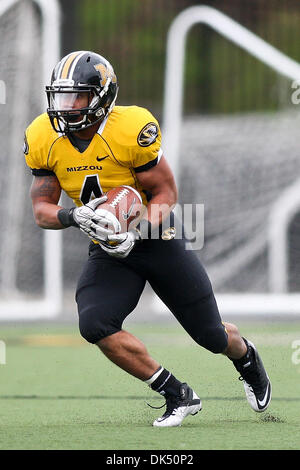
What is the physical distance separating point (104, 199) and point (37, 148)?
1.29ft

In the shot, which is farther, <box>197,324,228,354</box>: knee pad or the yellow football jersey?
<box>197,324,228,354</box>: knee pad

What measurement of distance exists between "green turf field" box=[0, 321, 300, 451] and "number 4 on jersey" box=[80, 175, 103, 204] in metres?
1.02

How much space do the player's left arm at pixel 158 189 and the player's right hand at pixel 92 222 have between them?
9.6 inches

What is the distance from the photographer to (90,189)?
4727mm

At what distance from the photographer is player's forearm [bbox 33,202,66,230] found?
472cm

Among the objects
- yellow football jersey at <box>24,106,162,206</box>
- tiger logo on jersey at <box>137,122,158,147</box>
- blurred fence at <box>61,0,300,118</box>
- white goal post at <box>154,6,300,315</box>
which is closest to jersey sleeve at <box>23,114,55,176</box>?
yellow football jersey at <box>24,106,162,206</box>

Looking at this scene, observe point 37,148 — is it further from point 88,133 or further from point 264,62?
point 264,62

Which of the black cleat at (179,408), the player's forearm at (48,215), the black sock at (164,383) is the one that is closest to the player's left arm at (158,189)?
the player's forearm at (48,215)

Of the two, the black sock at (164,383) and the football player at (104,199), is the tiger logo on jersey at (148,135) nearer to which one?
the football player at (104,199)

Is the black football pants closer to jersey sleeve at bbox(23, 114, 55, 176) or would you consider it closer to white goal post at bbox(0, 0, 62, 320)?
jersey sleeve at bbox(23, 114, 55, 176)

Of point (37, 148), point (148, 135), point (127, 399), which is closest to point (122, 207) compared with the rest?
point (148, 135)

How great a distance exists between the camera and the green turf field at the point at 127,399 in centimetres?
430

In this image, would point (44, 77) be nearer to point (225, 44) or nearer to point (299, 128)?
point (225, 44)

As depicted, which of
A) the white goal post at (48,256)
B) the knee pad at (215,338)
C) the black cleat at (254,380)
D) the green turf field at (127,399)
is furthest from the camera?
the white goal post at (48,256)
